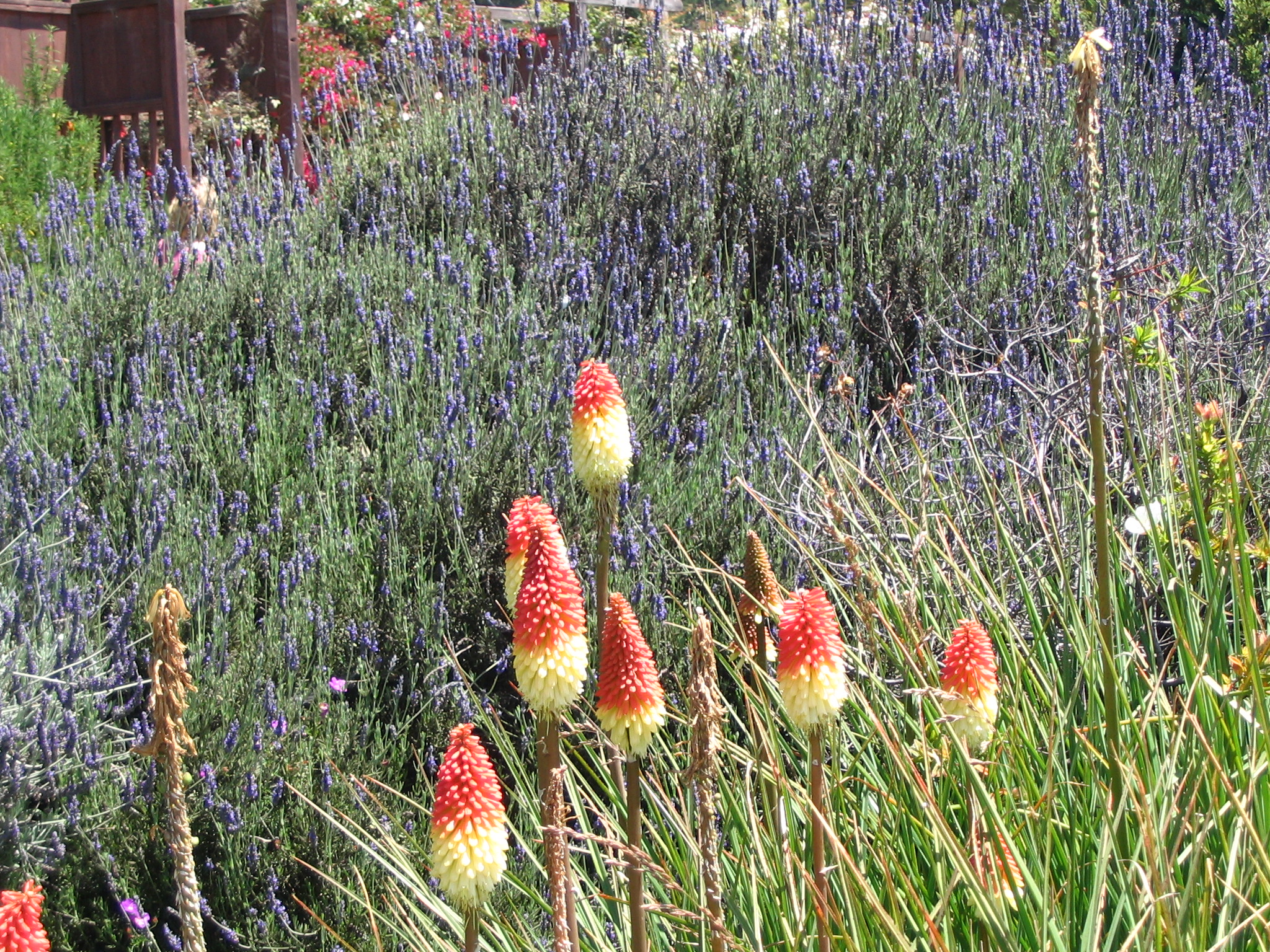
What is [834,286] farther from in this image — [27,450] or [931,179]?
[27,450]

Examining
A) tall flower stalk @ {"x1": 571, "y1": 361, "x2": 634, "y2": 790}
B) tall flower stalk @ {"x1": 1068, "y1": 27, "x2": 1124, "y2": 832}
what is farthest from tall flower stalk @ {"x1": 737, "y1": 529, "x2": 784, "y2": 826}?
tall flower stalk @ {"x1": 1068, "y1": 27, "x2": 1124, "y2": 832}

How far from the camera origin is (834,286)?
438 centimetres

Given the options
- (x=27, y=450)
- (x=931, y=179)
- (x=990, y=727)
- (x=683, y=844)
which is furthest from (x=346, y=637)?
(x=931, y=179)

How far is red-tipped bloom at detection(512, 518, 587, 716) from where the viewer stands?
1243 millimetres

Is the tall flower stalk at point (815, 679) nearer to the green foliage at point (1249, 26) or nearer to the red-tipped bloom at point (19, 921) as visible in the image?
the red-tipped bloom at point (19, 921)

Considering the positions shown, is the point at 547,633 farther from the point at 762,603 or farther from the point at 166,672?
the point at 762,603

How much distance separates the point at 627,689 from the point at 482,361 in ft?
8.70

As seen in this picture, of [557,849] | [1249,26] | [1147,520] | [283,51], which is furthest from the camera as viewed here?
[1249,26]

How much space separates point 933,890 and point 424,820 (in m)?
1.29

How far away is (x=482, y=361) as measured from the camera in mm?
3840

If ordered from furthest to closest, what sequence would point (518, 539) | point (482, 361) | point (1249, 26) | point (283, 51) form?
1. point (1249, 26)
2. point (283, 51)
3. point (482, 361)
4. point (518, 539)

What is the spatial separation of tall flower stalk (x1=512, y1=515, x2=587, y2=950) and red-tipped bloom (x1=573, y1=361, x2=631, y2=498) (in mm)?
332

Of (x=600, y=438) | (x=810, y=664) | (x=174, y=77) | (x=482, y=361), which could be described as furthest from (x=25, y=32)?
(x=810, y=664)

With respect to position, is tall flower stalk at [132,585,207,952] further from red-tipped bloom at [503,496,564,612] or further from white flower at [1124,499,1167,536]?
white flower at [1124,499,1167,536]
